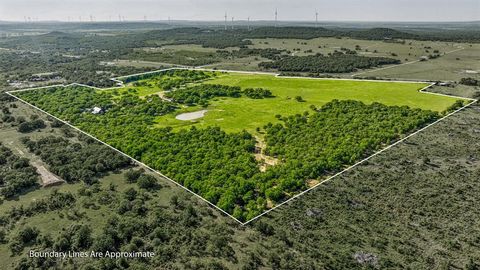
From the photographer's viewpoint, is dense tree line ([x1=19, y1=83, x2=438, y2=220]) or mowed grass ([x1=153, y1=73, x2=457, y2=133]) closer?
dense tree line ([x1=19, y1=83, x2=438, y2=220])

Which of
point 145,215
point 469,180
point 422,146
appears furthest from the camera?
point 422,146

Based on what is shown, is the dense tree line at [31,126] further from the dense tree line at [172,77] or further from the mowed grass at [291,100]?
the dense tree line at [172,77]

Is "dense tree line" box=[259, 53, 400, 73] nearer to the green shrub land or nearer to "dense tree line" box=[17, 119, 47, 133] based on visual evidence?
A: the green shrub land

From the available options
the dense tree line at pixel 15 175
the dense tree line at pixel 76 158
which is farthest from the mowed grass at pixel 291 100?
the dense tree line at pixel 15 175

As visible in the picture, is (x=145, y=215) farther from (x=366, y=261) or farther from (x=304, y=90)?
(x=304, y=90)

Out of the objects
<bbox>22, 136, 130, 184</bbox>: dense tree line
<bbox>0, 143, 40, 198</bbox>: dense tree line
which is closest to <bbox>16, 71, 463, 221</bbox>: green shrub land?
<bbox>22, 136, 130, 184</bbox>: dense tree line

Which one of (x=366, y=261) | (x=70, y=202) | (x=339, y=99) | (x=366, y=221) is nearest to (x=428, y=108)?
(x=339, y=99)
